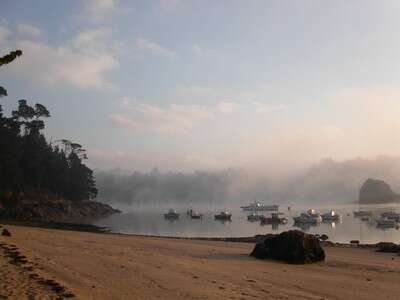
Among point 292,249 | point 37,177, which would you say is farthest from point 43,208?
point 292,249

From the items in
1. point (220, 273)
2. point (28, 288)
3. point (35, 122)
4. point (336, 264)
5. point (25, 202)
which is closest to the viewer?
point (28, 288)

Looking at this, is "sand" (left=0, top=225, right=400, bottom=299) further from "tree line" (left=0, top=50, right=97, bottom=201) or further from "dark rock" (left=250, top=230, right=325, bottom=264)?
"tree line" (left=0, top=50, right=97, bottom=201)

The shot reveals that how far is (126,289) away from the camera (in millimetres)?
→ 15352

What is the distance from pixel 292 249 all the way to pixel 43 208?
323ft

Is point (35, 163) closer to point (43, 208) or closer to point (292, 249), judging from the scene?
point (43, 208)

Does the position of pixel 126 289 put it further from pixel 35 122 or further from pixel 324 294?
pixel 35 122

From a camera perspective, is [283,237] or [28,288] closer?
[28,288]

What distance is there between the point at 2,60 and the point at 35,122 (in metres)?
109

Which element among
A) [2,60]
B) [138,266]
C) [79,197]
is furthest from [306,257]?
[79,197]

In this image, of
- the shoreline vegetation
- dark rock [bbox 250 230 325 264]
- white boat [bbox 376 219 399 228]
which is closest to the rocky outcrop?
the shoreline vegetation

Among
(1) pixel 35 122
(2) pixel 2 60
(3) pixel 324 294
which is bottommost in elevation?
(3) pixel 324 294

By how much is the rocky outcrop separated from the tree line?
7.59 ft

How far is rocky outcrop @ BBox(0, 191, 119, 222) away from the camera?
318 ft

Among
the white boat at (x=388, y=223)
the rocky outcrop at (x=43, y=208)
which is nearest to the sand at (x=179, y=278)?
the rocky outcrop at (x=43, y=208)
